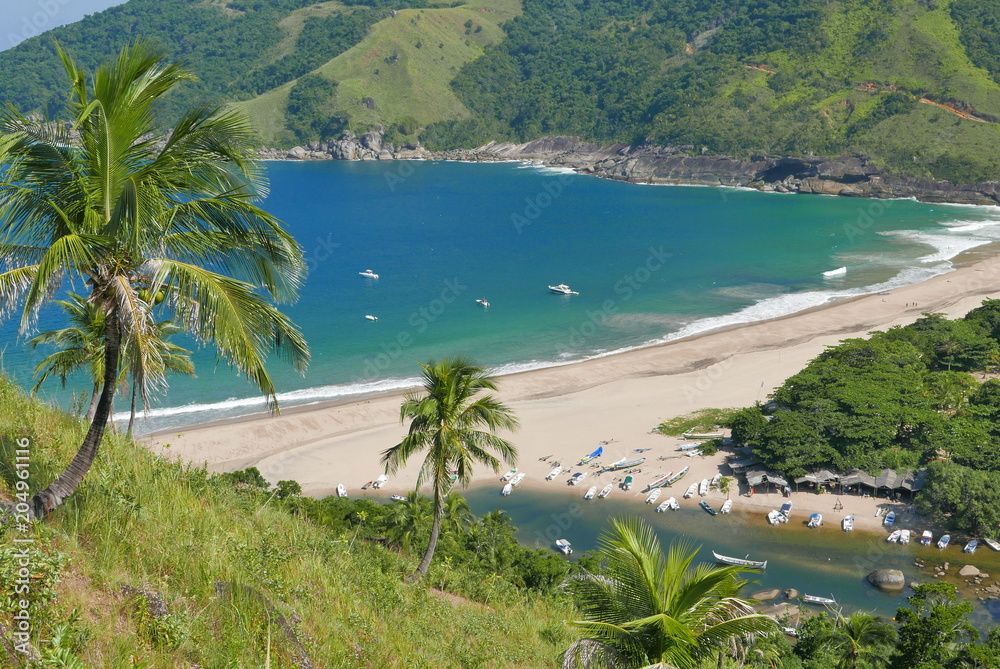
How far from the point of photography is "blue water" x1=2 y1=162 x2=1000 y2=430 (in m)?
49.4

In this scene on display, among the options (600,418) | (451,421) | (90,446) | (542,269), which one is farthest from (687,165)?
(90,446)

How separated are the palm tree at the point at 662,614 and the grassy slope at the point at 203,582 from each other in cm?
189

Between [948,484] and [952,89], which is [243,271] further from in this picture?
[952,89]

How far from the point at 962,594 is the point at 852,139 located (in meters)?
130

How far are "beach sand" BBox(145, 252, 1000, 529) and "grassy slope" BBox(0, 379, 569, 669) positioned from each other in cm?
1749

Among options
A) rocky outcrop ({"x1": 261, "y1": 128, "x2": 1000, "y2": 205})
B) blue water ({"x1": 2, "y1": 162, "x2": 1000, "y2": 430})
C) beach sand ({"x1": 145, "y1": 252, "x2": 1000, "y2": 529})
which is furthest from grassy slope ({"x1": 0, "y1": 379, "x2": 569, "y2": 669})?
rocky outcrop ({"x1": 261, "y1": 128, "x2": 1000, "y2": 205})

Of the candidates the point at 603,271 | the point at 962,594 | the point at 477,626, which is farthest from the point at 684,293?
the point at 477,626

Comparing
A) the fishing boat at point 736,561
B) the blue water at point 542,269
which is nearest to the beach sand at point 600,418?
the blue water at point 542,269

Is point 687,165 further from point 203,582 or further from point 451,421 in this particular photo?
point 203,582

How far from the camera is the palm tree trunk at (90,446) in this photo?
6.48 m

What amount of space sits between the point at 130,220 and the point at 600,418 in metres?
34.1

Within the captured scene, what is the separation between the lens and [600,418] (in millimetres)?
38844

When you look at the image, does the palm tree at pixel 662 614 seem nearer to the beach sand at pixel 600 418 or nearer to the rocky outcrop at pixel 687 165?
the beach sand at pixel 600 418

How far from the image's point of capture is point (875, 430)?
1212 inches
